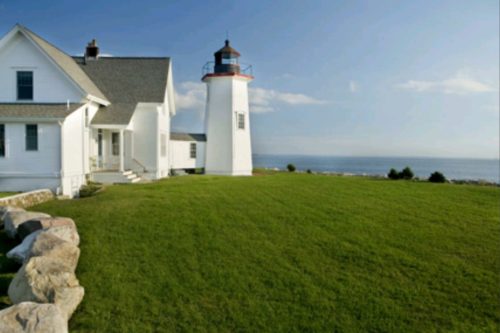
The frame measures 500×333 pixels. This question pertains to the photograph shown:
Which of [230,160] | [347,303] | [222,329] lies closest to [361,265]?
[347,303]

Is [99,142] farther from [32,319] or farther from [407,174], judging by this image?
[407,174]

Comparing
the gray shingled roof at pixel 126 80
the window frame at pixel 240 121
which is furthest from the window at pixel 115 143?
the window frame at pixel 240 121

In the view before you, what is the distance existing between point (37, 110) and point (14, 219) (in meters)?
7.58

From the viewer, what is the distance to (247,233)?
37.3 feet

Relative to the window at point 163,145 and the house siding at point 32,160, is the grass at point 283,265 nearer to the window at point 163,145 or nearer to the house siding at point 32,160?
the house siding at point 32,160

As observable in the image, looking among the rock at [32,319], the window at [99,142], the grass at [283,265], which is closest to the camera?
the rock at [32,319]

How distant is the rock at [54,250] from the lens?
870 cm

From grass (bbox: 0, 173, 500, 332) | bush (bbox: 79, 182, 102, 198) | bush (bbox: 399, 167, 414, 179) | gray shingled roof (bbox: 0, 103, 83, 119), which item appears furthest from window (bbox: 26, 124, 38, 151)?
bush (bbox: 399, 167, 414, 179)

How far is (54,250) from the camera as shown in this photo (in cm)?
880

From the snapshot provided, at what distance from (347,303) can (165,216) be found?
646cm

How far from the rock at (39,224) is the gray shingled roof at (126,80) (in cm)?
1067

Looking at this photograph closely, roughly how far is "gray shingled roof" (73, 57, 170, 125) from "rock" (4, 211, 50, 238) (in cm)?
975

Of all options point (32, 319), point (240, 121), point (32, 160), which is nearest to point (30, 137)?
point (32, 160)

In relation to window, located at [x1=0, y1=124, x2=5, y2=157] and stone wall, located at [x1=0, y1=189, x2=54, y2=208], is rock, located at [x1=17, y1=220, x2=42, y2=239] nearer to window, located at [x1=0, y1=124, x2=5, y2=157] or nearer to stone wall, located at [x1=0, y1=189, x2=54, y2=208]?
stone wall, located at [x1=0, y1=189, x2=54, y2=208]
